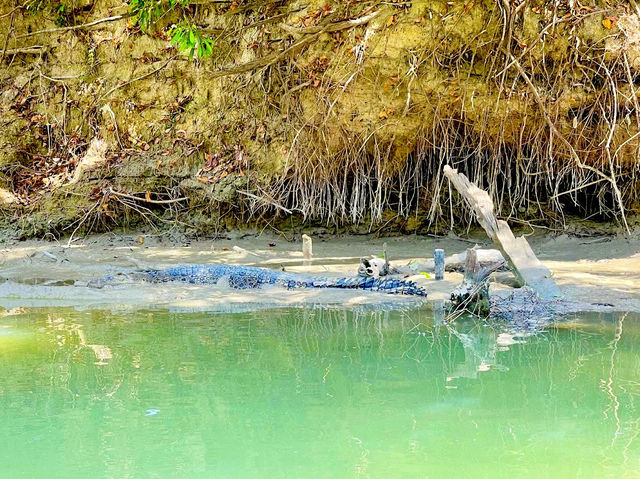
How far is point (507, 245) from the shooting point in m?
5.61

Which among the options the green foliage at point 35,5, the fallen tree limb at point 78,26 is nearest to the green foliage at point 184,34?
the fallen tree limb at point 78,26

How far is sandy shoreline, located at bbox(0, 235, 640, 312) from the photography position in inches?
223

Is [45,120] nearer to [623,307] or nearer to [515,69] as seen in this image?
[515,69]

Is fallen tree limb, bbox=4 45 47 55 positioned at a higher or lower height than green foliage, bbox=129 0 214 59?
higher

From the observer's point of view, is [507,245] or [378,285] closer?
[507,245]

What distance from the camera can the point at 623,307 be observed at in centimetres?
510

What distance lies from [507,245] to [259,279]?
6.22ft

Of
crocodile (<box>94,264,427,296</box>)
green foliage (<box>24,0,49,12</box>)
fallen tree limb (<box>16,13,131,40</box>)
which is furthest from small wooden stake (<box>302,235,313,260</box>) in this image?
green foliage (<box>24,0,49,12</box>)

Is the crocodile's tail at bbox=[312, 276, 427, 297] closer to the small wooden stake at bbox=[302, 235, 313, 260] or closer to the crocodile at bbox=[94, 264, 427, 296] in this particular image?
the crocodile at bbox=[94, 264, 427, 296]

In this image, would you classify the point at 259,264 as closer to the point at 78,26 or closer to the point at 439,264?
the point at 439,264

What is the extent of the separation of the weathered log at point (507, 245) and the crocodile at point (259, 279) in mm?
636

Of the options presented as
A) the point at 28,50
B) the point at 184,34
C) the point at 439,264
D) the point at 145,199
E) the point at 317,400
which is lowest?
the point at 317,400

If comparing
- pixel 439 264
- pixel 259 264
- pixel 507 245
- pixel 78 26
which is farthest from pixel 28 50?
pixel 507 245

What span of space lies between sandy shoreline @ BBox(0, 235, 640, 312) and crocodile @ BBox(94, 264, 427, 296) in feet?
0.49
